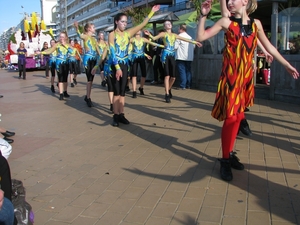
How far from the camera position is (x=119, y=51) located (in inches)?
243

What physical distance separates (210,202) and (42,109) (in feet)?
21.2

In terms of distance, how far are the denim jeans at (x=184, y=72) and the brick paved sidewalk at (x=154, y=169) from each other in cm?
405

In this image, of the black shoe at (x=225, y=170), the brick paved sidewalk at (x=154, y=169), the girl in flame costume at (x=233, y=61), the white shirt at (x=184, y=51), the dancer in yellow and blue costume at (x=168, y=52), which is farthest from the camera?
the white shirt at (x=184, y=51)

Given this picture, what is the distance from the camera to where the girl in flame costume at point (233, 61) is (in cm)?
360

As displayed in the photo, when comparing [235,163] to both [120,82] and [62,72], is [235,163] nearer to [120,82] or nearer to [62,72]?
[120,82]

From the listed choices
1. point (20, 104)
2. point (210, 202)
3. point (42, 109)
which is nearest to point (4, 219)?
point (210, 202)

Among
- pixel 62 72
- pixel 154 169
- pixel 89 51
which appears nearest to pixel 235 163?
pixel 154 169

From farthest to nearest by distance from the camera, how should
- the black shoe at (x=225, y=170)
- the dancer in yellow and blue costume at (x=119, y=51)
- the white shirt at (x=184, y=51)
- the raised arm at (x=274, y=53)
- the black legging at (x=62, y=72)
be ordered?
the white shirt at (x=184, y=51) → the black legging at (x=62, y=72) → the dancer in yellow and blue costume at (x=119, y=51) → the raised arm at (x=274, y=53) → the black shoe at (x=225, y=170)

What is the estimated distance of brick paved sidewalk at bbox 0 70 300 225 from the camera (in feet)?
10.0

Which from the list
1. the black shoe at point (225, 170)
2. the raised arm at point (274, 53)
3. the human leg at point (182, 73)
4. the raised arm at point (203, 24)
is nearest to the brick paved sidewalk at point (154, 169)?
the black shoe at point (225, 170)

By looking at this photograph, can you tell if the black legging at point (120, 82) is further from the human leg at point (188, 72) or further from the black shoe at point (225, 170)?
the human leg at point (188, 72)

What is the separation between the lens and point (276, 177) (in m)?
3.75

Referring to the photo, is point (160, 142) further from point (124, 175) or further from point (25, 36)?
point (25, 36)

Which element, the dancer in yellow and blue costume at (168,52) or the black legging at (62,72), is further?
the black legging at (62,72)
